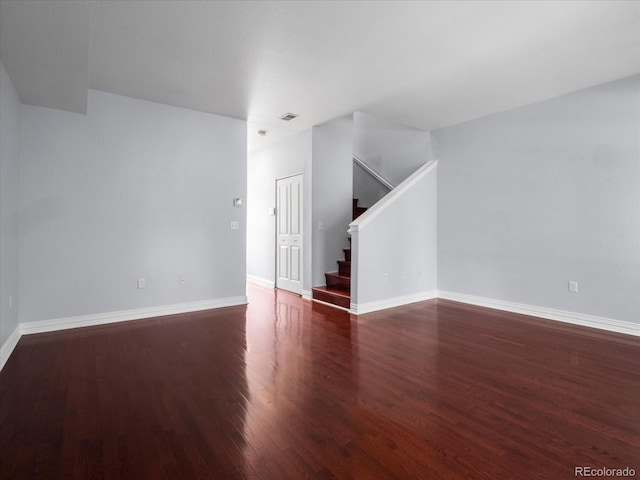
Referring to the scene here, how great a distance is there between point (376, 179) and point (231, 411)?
19.6ft

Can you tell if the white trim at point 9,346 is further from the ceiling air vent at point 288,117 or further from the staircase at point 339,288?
the ceiling air vent at point 288,117

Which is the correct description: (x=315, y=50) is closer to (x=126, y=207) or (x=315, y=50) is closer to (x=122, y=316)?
(x=126, y=207)

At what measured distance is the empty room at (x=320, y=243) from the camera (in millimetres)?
2016

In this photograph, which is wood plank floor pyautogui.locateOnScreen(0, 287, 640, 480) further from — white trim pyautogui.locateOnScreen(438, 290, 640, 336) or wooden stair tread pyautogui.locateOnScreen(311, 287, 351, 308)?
wooden stair tread pyautogui.locateOnScreen(311, 287, 351, 308)

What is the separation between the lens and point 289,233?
634 centimetres

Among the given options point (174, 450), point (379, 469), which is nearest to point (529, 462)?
point (379, 469)

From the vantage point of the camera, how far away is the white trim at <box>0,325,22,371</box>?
296 cm

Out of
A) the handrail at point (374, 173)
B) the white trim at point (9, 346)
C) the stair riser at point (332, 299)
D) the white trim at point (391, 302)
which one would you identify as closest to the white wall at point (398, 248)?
the white trim at point (391, 302)

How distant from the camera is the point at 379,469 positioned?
5.55ft

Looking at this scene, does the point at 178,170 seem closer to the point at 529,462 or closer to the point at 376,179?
the point at 376,179

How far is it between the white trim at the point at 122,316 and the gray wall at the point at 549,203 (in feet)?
12.1

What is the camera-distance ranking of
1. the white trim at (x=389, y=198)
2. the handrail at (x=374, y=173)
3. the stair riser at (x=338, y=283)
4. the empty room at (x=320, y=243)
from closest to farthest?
the empty room at (x=320, y=243) < the white trim at (x=389, y=198) < the stair riser at (x=338, y=283) < the handrail at (x=374, y=173)

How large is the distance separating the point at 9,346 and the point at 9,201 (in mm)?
1361

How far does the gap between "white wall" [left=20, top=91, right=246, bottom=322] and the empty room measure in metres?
0.03
